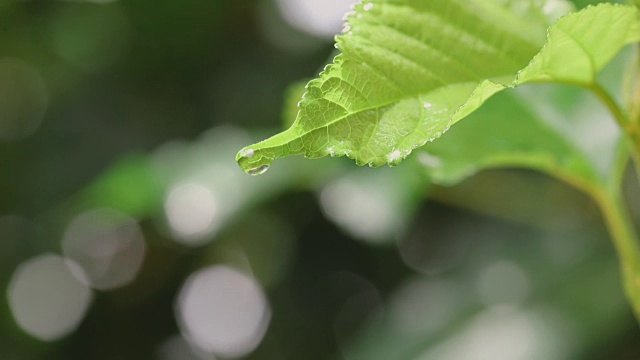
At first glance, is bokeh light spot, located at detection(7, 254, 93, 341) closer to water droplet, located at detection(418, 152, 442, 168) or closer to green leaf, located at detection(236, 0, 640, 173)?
water droplet, located at detection(418, 152, 442, 168)

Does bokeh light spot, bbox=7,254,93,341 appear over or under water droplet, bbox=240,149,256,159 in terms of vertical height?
under

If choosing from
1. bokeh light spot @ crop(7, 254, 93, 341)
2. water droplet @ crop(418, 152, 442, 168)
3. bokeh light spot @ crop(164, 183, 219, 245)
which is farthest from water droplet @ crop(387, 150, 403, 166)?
bokeh light spot @ crop(7, 254, 93, 341)

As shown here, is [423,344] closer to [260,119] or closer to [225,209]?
[225,209]

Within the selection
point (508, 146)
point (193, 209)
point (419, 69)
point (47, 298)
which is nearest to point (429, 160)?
point (508, 146)

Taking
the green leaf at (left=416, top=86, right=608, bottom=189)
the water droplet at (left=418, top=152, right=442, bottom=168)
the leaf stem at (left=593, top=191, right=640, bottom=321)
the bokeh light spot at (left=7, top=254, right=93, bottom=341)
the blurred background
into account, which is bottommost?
the bokeh light spot at (left=7, top=254, right=93, bottom=341)

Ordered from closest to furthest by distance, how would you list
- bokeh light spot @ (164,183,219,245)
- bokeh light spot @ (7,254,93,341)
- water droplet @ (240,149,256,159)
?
water droplet @ (240,149,256,159) → bokeh light spot @ (164,183,219,245) → bokeh light spot @ (7,254,93,341)

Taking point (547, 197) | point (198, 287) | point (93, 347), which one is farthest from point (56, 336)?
point (547, 197)

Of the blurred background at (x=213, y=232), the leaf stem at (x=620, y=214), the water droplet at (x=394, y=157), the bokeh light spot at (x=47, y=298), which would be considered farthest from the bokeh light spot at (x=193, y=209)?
the water droplet at (x=394, y=157)
